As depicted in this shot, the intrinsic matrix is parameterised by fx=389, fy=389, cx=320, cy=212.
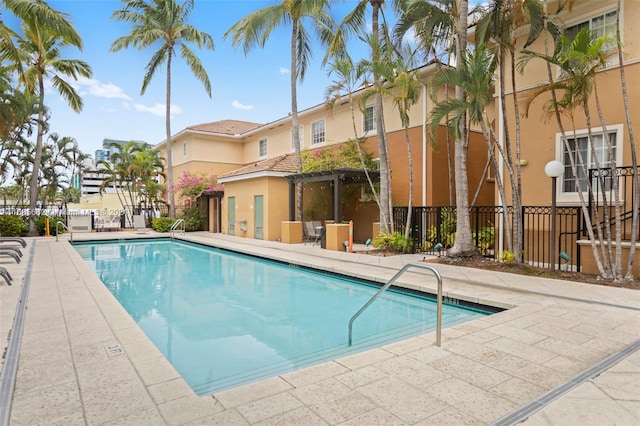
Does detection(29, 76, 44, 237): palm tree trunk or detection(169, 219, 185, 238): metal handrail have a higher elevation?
detection(29, 76, 44, 237): palm tree trunk

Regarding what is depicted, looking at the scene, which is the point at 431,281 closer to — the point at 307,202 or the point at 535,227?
the point at 535,227

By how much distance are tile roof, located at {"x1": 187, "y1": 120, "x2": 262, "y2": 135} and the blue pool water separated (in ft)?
54.9

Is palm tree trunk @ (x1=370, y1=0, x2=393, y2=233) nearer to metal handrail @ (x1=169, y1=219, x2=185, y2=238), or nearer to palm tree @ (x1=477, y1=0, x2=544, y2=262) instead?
palm tree @ (x1=477, y1=0, x2=544, y2=262)

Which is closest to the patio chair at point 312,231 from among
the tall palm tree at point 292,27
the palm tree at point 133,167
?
the tall palm tree at point 292,27

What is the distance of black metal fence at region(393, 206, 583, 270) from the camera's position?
33.2 feet

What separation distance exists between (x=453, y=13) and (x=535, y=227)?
6.37 metres

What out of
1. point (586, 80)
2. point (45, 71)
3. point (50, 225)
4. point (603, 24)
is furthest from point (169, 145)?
point (586, 80)

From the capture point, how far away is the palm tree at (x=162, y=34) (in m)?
21.4

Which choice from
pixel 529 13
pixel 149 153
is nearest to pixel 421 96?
pixel 529 13

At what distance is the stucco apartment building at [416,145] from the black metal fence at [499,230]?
503 millimetres

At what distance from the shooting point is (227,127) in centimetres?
2872

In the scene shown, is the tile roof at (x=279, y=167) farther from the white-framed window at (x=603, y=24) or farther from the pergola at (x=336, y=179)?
the white-framed window at (x=603, y=24)

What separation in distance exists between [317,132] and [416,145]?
6.61m

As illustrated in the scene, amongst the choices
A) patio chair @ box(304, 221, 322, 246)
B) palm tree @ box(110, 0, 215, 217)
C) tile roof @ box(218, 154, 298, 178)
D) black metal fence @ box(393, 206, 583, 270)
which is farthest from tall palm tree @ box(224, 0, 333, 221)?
palm tree @ box(110, 0, 215, 217)
